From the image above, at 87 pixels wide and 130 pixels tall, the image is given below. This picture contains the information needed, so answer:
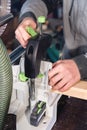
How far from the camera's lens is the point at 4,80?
1.97ft

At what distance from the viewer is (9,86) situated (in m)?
0.62

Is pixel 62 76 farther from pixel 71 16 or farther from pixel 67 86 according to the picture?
pixel 71 16

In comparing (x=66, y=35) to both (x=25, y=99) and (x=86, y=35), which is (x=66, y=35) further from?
(x=25, y=99)

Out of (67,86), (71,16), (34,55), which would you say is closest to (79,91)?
(67,86)

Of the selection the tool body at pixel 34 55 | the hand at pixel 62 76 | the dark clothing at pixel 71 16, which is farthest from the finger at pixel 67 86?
the dark clothing at pixel 71 16

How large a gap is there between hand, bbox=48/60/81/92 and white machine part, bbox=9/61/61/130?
2 cm

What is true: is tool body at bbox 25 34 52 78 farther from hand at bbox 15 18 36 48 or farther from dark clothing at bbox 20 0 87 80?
dark clothing at bbox 20 0 87 80

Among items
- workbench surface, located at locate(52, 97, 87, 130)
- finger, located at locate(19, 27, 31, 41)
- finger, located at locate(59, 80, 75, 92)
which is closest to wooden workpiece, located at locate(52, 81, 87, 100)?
finger, located at locate(59, 80, 75, 92)

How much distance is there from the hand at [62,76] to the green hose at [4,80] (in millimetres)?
142

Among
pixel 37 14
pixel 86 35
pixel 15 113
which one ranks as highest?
pixel 37 14

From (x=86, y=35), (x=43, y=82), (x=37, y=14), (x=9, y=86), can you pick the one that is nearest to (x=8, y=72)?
(x=9, y=86)

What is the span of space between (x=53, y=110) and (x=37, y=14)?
424 mm

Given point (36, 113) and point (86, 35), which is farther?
point (86, 35)

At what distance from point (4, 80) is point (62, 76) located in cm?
20
